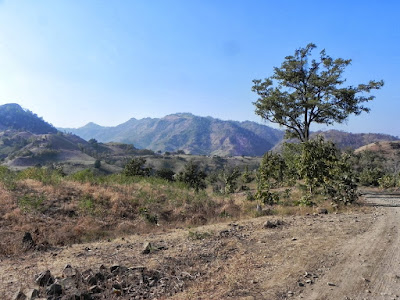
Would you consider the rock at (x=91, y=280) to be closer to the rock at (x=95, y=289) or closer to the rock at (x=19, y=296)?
the rock at (x=95, y=289)

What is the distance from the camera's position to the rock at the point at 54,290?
4504 millimetres

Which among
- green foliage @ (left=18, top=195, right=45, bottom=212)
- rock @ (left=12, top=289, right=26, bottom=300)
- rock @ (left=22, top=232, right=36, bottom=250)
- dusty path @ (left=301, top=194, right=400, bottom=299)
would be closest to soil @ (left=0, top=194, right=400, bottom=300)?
dusty path @ (left=301, top=194, right=400, bottom=299)

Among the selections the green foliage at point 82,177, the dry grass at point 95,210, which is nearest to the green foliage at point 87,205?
the dry grass at point 95,210

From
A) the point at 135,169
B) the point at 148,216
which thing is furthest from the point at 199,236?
the point at 135,169

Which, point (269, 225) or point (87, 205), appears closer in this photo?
point (269, 225)

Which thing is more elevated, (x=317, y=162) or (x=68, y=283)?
(x=317, y=162)

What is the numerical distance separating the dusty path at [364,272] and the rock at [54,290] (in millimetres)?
3842

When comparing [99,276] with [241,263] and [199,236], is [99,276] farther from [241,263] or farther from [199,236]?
[199,236]

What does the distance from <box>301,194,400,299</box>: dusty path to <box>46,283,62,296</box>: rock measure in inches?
151

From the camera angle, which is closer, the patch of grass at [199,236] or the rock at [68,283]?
the rock at [68,283]

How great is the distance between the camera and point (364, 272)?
530 centimetres

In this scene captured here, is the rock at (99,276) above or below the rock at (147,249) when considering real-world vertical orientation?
above

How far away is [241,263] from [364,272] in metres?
2.27

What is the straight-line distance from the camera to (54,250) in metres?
7.71
